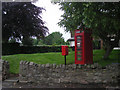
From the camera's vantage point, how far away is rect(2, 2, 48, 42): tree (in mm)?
11954

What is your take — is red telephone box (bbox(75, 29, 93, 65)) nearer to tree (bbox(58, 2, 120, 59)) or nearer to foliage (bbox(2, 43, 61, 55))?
tree (bbox(58, 2, 120, 59))

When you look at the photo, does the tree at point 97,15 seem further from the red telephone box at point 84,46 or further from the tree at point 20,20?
the tree at point 20,20

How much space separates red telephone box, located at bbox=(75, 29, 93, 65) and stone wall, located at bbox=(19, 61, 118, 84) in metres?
0.46

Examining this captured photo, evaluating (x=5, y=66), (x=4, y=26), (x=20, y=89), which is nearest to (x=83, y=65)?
(x=20, y=89)

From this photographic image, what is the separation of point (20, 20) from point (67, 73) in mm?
9214

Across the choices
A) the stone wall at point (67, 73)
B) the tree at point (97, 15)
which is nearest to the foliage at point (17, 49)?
the stone wall at point (67, 73)

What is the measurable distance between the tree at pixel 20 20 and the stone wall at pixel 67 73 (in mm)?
6940

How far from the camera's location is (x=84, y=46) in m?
5.69

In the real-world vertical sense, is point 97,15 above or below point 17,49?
above

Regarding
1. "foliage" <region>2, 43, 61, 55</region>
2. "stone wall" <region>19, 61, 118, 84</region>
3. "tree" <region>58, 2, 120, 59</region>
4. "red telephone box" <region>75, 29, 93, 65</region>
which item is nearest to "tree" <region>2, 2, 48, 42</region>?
"foliage" <region>2, 43, 61, 55</region>

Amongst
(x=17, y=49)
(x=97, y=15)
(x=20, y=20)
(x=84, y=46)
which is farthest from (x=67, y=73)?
(x=20, y=20)

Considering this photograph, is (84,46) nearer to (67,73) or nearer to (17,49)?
(67,73)

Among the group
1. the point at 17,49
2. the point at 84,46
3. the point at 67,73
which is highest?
the point at 84,46

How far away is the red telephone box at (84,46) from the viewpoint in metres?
5.71
